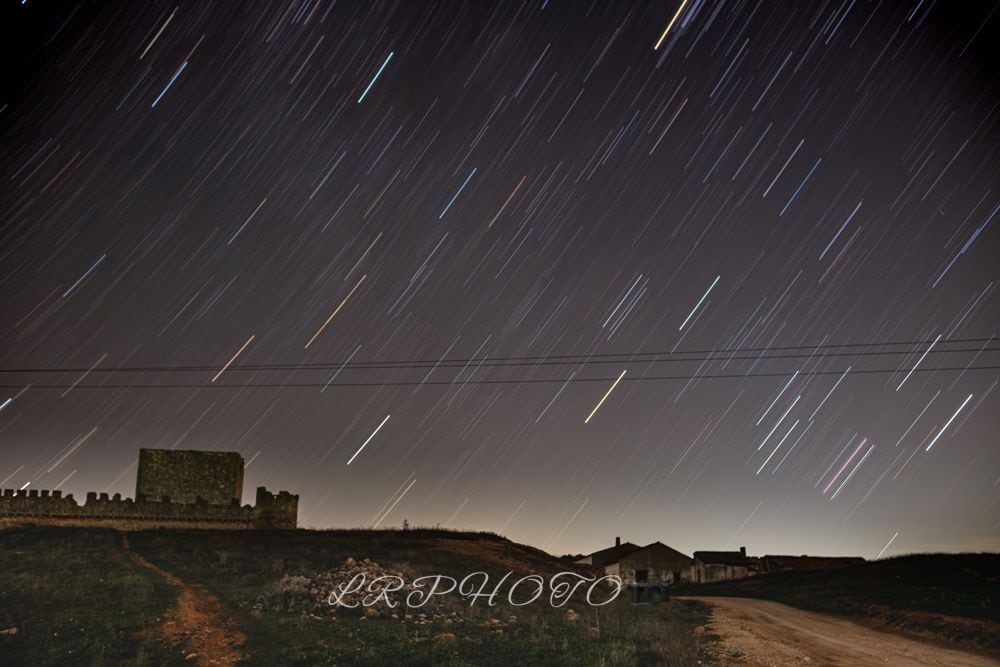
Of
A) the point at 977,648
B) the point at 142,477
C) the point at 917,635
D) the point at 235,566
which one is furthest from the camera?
the point at 142,477

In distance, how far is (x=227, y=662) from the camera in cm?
1878

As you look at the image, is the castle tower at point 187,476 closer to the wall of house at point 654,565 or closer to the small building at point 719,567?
the wall of house at point 654,565

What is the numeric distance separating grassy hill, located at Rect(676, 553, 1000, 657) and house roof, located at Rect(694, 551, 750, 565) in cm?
2950

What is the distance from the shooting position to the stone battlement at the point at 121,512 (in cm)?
3850

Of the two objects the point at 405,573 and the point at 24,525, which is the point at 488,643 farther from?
the point at 24,525

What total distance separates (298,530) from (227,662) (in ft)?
76.8

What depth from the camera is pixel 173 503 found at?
1617 inches

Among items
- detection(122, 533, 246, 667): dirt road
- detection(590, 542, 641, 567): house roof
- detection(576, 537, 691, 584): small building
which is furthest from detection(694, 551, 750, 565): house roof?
detection(122, 533, 246, 667): dirt road

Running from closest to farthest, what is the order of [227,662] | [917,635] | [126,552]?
[227,662]
[917,635]
[126,552]

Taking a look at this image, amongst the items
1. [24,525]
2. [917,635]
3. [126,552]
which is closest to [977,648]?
[917,635]

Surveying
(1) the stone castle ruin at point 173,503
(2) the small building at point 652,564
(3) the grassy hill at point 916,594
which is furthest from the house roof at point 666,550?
(1) the stone castle ruin at point 173,503

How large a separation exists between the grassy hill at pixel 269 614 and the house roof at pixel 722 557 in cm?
4902

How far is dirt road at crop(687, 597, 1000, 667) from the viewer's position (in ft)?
61.8

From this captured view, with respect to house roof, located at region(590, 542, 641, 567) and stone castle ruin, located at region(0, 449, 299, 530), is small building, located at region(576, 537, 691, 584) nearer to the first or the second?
house roof, located at region(590, 542, 641, 567)
